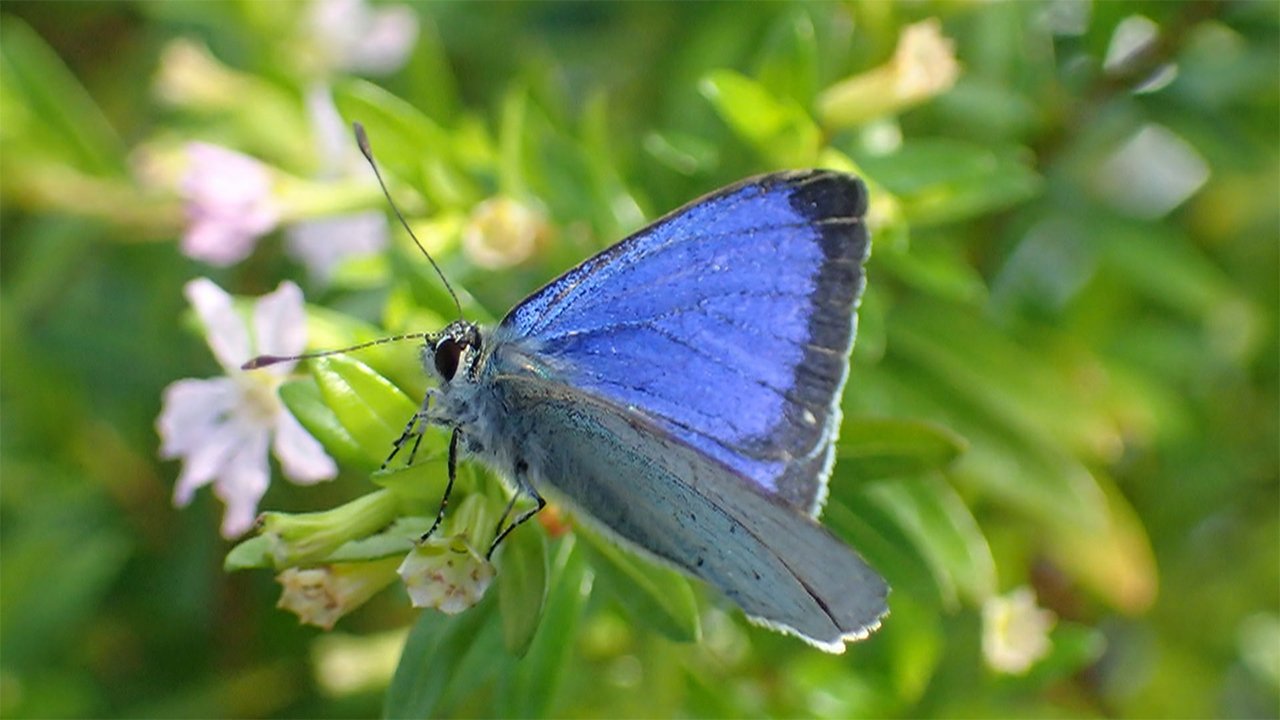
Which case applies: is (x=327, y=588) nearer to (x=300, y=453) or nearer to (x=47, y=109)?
(x=300, y=453)

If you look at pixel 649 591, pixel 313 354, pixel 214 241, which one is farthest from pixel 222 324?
pixel 649 591

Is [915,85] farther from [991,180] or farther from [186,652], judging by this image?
[186,652]

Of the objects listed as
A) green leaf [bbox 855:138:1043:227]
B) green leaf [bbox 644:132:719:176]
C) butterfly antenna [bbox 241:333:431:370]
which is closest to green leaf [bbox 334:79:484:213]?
green leaf [bbox 644:132:719:176]

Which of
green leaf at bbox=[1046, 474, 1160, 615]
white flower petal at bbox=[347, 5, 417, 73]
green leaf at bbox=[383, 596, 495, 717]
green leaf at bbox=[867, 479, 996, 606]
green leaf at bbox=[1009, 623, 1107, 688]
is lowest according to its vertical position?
green leaf at bbox=[1046, 474, 1160, 615]

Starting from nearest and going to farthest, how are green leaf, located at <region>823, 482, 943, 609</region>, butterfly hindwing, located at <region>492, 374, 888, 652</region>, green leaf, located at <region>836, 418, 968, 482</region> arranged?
butterfly hindwing, located at <region>492, 374, 888, 652</region> → green leaf, located at <region>836, 418, 968, 482</region> → green leaf, located at <region>823, 482, 943, 609</region>

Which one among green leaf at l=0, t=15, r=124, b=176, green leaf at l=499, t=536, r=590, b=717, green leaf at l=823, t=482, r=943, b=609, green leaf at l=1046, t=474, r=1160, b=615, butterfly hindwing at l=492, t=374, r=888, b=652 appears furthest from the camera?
green leaf at l=0, t=15, r=124, b=176

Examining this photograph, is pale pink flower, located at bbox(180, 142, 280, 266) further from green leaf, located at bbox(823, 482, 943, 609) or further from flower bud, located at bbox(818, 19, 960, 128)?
green leaf, located at bbox(823, 482, 943, 609)

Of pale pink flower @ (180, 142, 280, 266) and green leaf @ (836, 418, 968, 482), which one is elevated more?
pale pink flower @ (180, 142, 280, 266)
